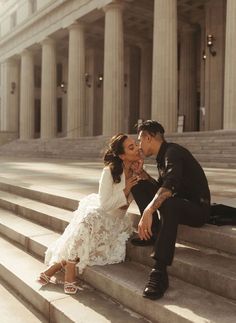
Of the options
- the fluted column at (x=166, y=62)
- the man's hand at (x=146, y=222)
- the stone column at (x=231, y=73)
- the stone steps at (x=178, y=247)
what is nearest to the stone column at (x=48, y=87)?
the fluted column at (x=166, y=62)

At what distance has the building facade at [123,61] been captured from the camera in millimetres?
20078

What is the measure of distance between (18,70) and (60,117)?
20.6ft

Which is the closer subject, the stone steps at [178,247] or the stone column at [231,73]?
the stone steps at [178,247]

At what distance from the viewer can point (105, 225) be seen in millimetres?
3990

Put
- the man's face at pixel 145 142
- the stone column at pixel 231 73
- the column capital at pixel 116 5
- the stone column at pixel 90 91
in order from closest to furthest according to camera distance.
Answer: the man's face at pixel 145 142
the stone column at pixel 231 73
the column capital at pixel 116 5
the stone column at pixel 90 91

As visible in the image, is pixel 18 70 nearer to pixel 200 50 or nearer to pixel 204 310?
pixel 200 50

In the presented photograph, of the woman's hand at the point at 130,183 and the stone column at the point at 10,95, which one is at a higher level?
the stone column at the point at 10,95

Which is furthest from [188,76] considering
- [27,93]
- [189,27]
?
[27,93]

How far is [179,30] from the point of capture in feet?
94.8

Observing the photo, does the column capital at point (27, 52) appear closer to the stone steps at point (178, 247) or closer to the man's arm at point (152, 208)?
the stone steps at point (178, 247)

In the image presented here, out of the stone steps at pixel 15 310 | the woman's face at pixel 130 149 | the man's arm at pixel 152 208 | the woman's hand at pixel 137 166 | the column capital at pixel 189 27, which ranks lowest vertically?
the stone steps at pixel 15 310

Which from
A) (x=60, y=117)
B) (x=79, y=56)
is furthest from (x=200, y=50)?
(x=60, y=117)

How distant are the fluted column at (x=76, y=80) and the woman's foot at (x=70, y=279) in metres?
23.7

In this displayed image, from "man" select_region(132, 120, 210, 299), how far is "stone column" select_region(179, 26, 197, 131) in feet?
78.8
